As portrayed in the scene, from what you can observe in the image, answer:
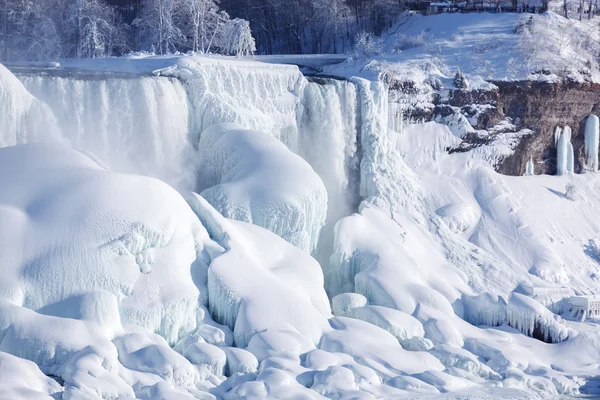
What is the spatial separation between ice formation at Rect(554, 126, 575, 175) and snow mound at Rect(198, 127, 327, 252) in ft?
37.2

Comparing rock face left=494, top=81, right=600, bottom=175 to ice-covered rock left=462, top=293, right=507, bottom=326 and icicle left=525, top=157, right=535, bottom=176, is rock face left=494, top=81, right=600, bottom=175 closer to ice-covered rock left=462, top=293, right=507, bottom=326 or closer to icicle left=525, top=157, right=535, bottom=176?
icicle left=525, top=157, right=535, bottom=176

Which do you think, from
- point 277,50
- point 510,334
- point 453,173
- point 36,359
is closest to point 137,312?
point 36,359

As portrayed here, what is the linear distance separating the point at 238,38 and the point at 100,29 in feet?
27.0

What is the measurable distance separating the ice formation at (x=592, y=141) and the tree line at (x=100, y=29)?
1265 centimetres

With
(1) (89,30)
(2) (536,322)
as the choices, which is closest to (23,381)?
(2) (536,322)

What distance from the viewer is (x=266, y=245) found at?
25.4 m

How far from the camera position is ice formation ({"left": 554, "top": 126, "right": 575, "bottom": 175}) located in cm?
3625

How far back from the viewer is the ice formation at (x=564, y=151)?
36250 mm

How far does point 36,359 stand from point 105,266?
2640 mm

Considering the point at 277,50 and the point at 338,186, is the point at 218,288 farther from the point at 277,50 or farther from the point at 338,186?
the point at 277,50

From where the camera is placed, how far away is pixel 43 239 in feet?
72.2

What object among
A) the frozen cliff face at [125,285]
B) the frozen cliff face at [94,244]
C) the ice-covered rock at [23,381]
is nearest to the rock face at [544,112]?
the frozen cliff face at [125,285]

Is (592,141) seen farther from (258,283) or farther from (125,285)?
(125,285)

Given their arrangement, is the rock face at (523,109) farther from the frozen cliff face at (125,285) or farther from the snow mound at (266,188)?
the frozen cliff face at (125,285)
